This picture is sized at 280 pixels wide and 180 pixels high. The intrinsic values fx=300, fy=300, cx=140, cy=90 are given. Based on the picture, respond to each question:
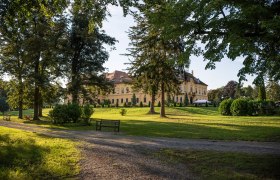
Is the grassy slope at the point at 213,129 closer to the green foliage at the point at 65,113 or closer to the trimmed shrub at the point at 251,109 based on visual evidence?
the green foliage at the point at 65,113

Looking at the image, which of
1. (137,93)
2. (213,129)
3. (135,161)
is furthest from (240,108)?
(137,93)

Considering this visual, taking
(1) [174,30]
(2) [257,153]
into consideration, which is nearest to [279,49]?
(1) [174,30]

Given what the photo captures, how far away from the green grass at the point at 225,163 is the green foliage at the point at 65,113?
17149 millimetres

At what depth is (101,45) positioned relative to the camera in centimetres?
3753

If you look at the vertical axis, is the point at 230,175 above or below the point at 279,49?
below

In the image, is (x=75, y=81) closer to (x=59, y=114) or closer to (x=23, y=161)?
(x=59, y=114)

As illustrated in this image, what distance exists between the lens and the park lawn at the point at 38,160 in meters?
8.61

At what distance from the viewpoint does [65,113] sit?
27.2 meters

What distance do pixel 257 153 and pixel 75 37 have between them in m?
29.4

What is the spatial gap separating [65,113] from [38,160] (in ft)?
56.6

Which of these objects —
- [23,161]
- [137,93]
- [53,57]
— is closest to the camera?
[23,161]

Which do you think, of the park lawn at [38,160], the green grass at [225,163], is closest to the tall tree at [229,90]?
the park lawn at [38,160]

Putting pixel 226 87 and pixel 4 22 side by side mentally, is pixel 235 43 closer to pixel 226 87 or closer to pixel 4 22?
pixel 4 22

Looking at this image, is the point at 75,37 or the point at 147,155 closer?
the point at 147,155
